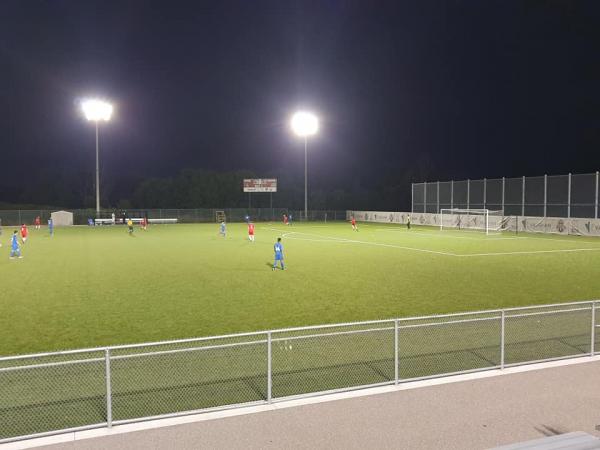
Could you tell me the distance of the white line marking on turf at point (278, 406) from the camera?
6.33 m

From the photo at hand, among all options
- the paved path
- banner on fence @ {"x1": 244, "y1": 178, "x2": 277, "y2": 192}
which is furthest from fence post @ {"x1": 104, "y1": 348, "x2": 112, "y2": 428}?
banner on fence @ {"x1": 244, "y1": 178, "x2": 277, "y2": 192}

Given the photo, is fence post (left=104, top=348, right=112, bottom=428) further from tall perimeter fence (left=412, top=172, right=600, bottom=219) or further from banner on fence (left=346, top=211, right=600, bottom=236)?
tall perimeter fence (left=412, top=172, right=600, bottom=219)

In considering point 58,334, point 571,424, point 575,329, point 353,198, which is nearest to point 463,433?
point 571,424

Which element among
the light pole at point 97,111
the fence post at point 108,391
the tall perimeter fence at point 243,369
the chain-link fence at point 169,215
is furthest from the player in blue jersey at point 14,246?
the chain-link fence at point 169,215

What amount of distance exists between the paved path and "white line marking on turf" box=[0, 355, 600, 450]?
124 millimetres

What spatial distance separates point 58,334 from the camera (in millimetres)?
11758

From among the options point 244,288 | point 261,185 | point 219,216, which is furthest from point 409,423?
point 261,185

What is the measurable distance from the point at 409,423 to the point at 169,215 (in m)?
73.1

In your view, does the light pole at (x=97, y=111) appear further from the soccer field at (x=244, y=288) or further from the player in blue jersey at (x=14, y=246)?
the player in blue jersey at (x=14, y=246)

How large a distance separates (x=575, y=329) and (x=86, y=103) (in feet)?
197

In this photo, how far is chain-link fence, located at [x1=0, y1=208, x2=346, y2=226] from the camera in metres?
66.4

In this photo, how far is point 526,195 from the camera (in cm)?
5550

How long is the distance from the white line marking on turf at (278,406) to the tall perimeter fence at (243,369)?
0.38ft

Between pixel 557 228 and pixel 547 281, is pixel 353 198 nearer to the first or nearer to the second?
pixel 557 228
